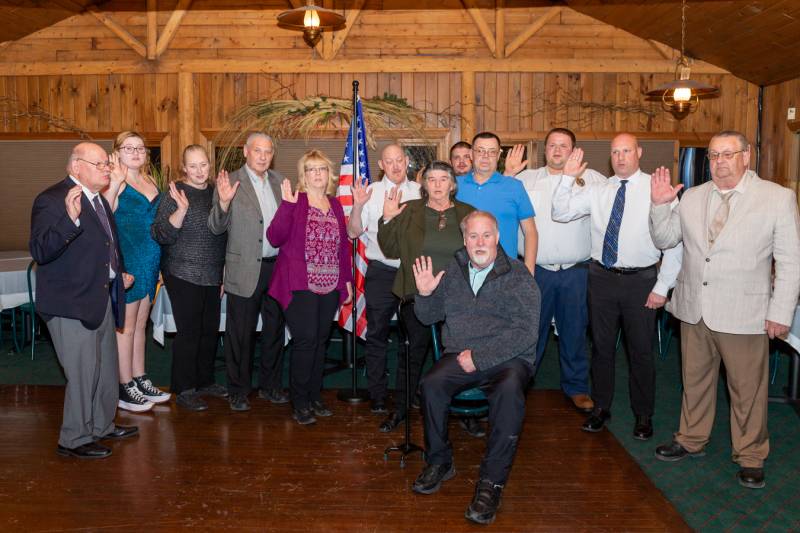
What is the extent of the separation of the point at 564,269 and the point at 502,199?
2.13 ft

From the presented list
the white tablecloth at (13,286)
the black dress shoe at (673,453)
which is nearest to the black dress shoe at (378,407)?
the black dress shoe at (673,453)

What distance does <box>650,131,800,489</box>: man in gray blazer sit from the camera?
3.15m

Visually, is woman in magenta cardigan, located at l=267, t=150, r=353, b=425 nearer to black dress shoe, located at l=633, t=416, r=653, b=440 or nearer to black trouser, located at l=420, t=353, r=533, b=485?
black trouser, located at l=420, t=353, r=533, b=485

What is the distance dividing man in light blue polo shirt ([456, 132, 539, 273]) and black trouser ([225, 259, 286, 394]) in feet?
4.45

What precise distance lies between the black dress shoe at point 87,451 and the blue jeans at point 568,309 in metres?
2.49

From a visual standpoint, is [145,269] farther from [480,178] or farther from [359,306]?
[480,178]

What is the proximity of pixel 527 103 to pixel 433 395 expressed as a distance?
19.6 ft

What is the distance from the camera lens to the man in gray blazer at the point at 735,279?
124 inches

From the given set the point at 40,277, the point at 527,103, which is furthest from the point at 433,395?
the point at 527,103

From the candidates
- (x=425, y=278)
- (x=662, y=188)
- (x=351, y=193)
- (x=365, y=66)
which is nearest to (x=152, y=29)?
(x=365, y=66)

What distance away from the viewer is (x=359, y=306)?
189 inches

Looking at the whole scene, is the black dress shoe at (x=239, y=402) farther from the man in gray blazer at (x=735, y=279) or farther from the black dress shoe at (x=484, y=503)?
the man in gray blazer at (x=735, y=279)

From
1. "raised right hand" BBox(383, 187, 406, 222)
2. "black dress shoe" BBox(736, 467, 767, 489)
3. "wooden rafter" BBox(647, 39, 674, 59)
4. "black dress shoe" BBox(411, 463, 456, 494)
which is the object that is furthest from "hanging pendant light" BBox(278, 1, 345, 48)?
"black dress shoe" BBox(736, 467, 767, 489)

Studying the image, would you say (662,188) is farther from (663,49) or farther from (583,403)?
(663,49)
